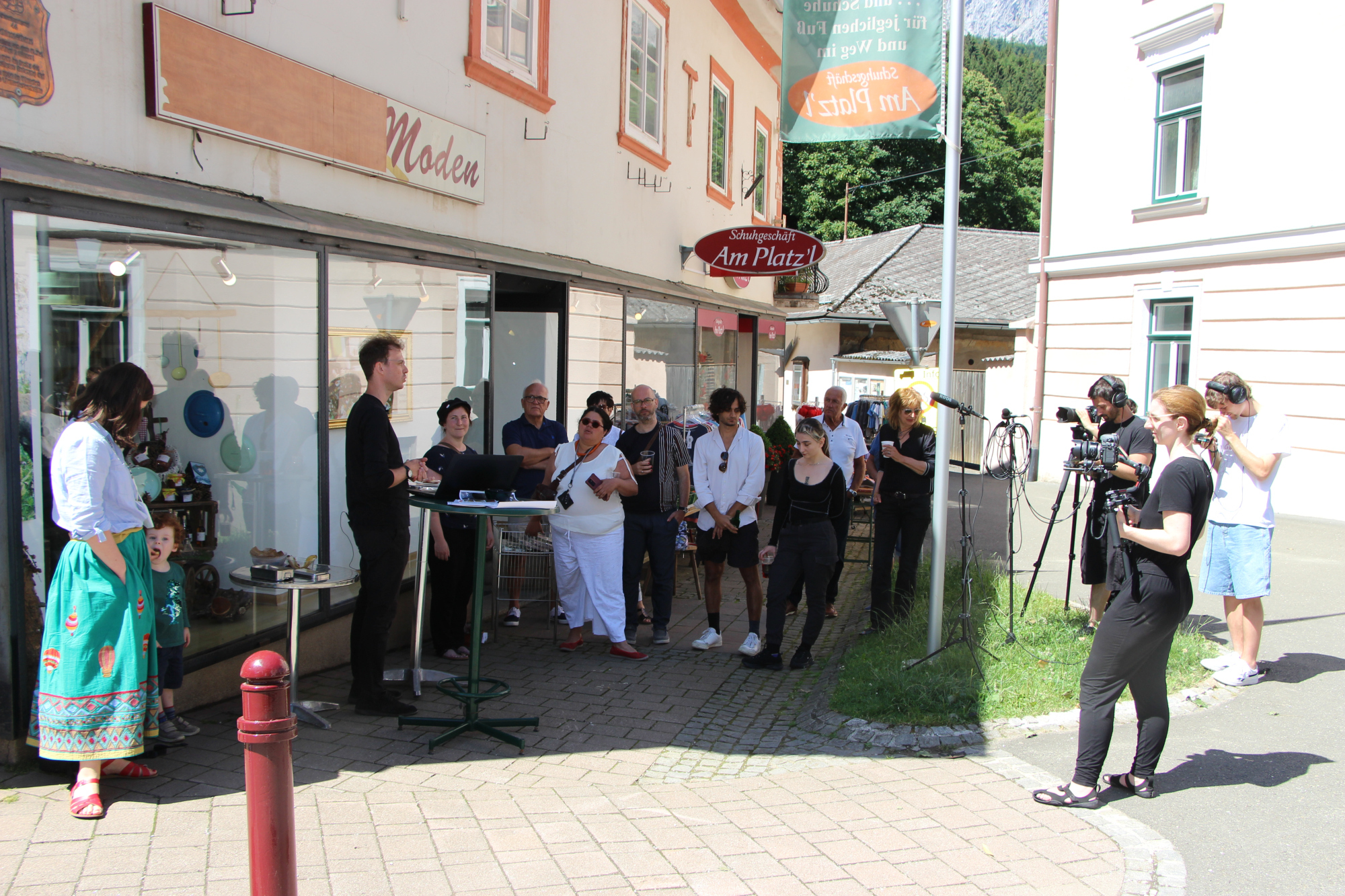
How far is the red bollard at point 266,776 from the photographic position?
2.63 m

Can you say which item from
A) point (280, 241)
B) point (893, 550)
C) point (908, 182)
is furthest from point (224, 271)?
point (908, 182)

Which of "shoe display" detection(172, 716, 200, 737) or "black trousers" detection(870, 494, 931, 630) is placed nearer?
"shoe display" detection(172, 716, 200, 737)

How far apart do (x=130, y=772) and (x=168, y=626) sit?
70 cm

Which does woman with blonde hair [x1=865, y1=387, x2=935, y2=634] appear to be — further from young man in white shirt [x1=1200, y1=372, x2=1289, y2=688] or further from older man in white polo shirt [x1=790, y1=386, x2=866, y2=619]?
young man in white shirt [x1=1200, y1=372, x2=1289, y2=688]

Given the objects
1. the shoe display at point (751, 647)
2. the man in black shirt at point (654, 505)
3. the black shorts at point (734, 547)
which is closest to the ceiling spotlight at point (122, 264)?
the man in black shirt at point (654, 505)

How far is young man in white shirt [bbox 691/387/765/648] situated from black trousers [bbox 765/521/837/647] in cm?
38

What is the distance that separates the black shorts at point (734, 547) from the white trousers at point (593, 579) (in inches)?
24.2

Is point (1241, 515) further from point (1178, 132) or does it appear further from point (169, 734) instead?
point (1178, 132)

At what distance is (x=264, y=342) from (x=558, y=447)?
2.09 m

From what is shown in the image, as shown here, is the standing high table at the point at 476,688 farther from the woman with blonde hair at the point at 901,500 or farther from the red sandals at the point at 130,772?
the woman with blonde hair at the point at 901,500

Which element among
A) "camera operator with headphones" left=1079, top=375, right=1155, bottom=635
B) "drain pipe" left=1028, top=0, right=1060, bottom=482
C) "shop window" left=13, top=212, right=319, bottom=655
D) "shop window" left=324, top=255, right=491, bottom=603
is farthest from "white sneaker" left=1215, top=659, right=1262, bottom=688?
"drain pipe" left=1028, top=0, right=1060, bottom=482

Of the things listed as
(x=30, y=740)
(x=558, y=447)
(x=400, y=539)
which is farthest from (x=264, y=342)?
(x=30, y=740)

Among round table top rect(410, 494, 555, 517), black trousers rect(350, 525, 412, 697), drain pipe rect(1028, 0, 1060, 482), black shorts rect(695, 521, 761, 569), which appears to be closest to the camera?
round table top rect(410, 494, 555, 517)

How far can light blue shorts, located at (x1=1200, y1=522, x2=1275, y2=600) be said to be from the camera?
20.5ft
